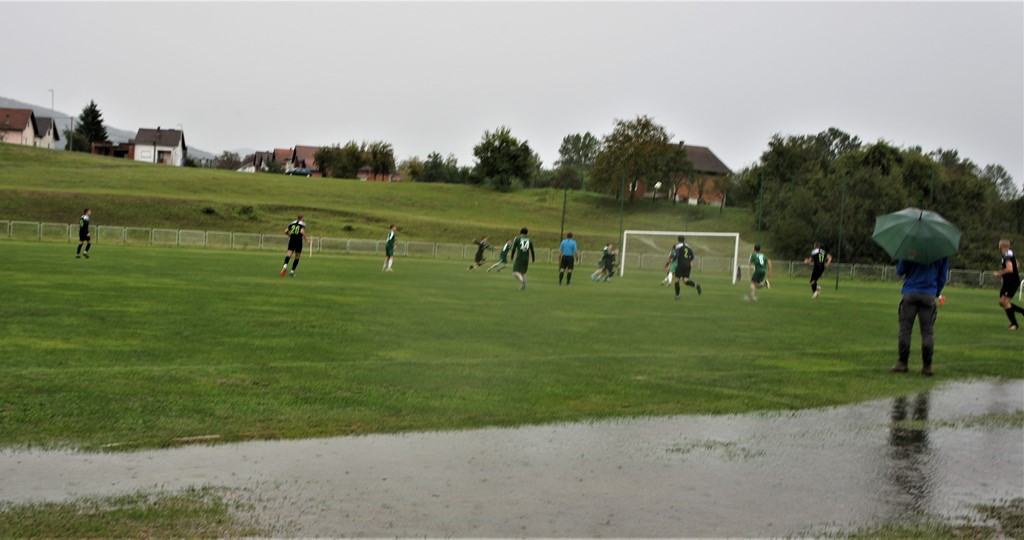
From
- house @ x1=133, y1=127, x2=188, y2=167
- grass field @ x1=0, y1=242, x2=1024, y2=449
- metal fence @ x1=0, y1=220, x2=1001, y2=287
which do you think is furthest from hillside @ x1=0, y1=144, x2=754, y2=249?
grass field @ x1=0, y1=242, x2=1024, y2=449

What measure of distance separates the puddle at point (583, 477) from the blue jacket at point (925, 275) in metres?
3.70

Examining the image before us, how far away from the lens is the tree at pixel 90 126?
12346 cm

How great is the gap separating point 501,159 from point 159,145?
207 feet

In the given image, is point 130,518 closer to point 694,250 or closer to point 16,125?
point 694,250

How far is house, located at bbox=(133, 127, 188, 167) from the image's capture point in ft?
436

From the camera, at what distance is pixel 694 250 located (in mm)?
53500

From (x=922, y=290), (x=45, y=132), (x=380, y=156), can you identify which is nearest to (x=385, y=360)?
(x=922, y=290)

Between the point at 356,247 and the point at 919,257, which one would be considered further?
the point at 356,247

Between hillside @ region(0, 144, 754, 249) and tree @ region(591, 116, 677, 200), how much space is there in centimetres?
357

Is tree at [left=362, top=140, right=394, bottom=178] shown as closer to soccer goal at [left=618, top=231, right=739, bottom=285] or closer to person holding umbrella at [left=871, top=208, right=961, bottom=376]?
soccer goal at [left=618, top=231, right=739, bottom=285]

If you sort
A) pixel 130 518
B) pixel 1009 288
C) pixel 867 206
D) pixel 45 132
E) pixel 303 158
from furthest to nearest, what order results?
pixel 303 158
pixel 45 132
pixel 867 206
pixel 1009 288
pixel 130 518

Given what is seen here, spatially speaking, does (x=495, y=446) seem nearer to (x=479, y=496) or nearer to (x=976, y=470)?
(x=479, y=496)

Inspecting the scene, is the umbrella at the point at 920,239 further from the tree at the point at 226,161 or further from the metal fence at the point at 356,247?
the tree at the point at 226,161

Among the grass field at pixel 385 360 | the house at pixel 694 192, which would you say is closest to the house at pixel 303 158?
the house at pixel 694 192
